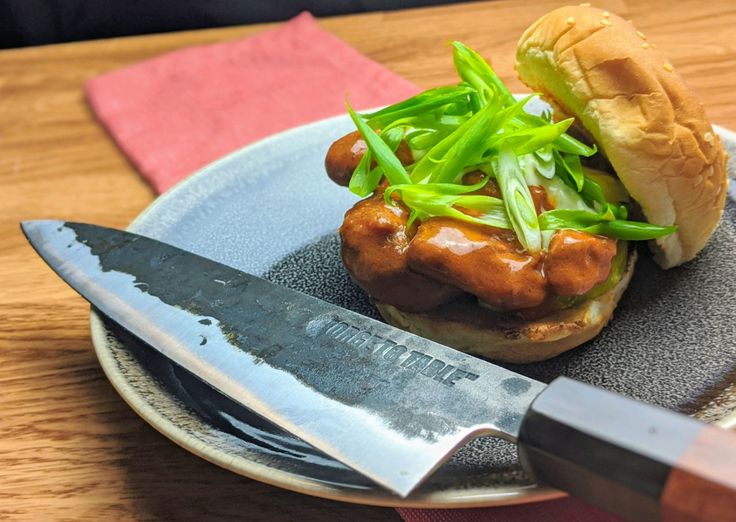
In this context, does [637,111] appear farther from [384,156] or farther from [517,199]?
[384,156]

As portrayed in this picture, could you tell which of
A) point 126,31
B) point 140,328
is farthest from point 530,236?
point 126,31

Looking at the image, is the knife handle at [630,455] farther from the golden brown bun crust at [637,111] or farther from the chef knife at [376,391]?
the golden brown bun crust at [637,111]

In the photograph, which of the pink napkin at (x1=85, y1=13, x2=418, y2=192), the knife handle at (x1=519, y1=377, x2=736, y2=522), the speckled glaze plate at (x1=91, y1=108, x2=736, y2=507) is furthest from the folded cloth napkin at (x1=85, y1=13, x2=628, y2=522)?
the knife handle at (x1=519, y1=377, x2=736, y2=522)

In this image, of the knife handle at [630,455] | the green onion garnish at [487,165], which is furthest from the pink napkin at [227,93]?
the knife handle at [630,455]

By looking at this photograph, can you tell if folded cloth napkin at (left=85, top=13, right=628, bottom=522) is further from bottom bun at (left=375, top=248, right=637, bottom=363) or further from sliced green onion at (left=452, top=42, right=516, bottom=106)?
bottom bun at (left=375, top=248, right=637, bottom=363)

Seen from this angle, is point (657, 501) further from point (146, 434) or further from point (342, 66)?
point (342, 66)
